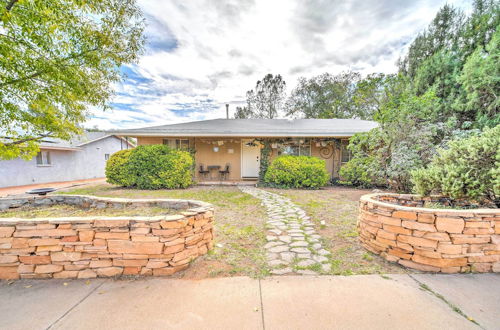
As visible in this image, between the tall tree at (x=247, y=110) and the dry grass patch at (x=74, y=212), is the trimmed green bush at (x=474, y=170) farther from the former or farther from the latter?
the tall tree at (x=247, y=110)

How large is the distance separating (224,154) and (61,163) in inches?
395

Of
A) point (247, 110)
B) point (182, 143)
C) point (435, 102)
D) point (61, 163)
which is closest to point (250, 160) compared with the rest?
point (182, 143)

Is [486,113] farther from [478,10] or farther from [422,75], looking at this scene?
[478,10]

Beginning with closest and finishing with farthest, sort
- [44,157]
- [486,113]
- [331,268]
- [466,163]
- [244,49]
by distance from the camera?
[331,268] < [466,163] < [486,113] < [244,49] < [44,157]

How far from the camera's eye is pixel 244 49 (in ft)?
32.3

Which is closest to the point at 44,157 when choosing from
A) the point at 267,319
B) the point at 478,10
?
the point at 267,319

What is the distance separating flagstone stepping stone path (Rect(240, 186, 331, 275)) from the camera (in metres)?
2.41

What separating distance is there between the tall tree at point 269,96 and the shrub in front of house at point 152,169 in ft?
52.3

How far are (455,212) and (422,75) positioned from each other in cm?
988

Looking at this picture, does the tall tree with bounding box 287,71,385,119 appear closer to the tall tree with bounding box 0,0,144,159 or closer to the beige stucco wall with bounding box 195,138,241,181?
the beige stucco wall with bounding box 195,138,241,181

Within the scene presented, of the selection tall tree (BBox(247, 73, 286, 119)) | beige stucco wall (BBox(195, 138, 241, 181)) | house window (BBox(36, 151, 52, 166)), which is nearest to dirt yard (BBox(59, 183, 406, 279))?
beige stucco wall (BBox(195, 138, 241, 181))

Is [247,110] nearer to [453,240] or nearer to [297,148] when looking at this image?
[297,148]

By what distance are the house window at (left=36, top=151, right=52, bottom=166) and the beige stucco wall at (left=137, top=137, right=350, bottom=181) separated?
19.6 feet

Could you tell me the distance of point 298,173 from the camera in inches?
309
